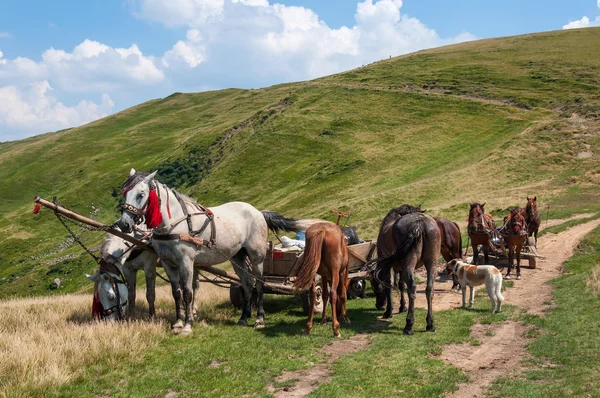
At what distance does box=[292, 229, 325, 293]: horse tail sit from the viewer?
9391 millimetres

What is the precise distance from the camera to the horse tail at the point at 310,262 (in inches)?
370

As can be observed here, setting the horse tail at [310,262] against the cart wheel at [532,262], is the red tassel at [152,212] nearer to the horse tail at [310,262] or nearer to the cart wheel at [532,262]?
the horse tail at [310,262]

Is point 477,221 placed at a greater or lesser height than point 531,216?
greater

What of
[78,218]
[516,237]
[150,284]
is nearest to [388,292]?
[150,284]

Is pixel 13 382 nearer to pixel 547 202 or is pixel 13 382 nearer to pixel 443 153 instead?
pixel 547 202

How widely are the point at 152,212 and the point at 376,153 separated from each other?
4749 centimetres

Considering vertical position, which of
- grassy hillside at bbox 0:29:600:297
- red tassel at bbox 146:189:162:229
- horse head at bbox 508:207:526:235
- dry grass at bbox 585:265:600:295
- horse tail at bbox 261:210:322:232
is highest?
grassy hillside at bbox 0:29:600:297

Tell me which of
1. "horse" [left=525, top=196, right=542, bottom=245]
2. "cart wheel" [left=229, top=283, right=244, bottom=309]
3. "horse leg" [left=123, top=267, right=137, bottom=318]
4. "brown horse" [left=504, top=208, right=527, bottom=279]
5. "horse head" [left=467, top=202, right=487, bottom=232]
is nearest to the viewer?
"horse leg" [left=123, top=267, right=137, bottom=318]

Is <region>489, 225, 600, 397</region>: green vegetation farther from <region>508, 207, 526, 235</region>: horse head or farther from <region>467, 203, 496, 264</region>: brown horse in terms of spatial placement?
<region>467, 203, 496, 264</region>: brown horse

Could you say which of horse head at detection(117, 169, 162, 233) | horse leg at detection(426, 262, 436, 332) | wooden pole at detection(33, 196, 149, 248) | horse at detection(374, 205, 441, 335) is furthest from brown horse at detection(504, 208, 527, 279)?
horse head at detection(117, 169, 162, 233)

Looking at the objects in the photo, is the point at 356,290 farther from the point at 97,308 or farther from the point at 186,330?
the point at 97,308

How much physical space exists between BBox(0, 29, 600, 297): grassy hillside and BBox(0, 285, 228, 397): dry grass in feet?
74.8

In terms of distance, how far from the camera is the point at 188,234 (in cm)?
936

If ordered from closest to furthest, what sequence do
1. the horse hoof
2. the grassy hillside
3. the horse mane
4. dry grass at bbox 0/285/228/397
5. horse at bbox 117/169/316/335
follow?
dry grass at bbox 0/285/228/397 → horse at bbox 117/169/316/335 → the horse hoof → the horse mane → the grassy hillside
